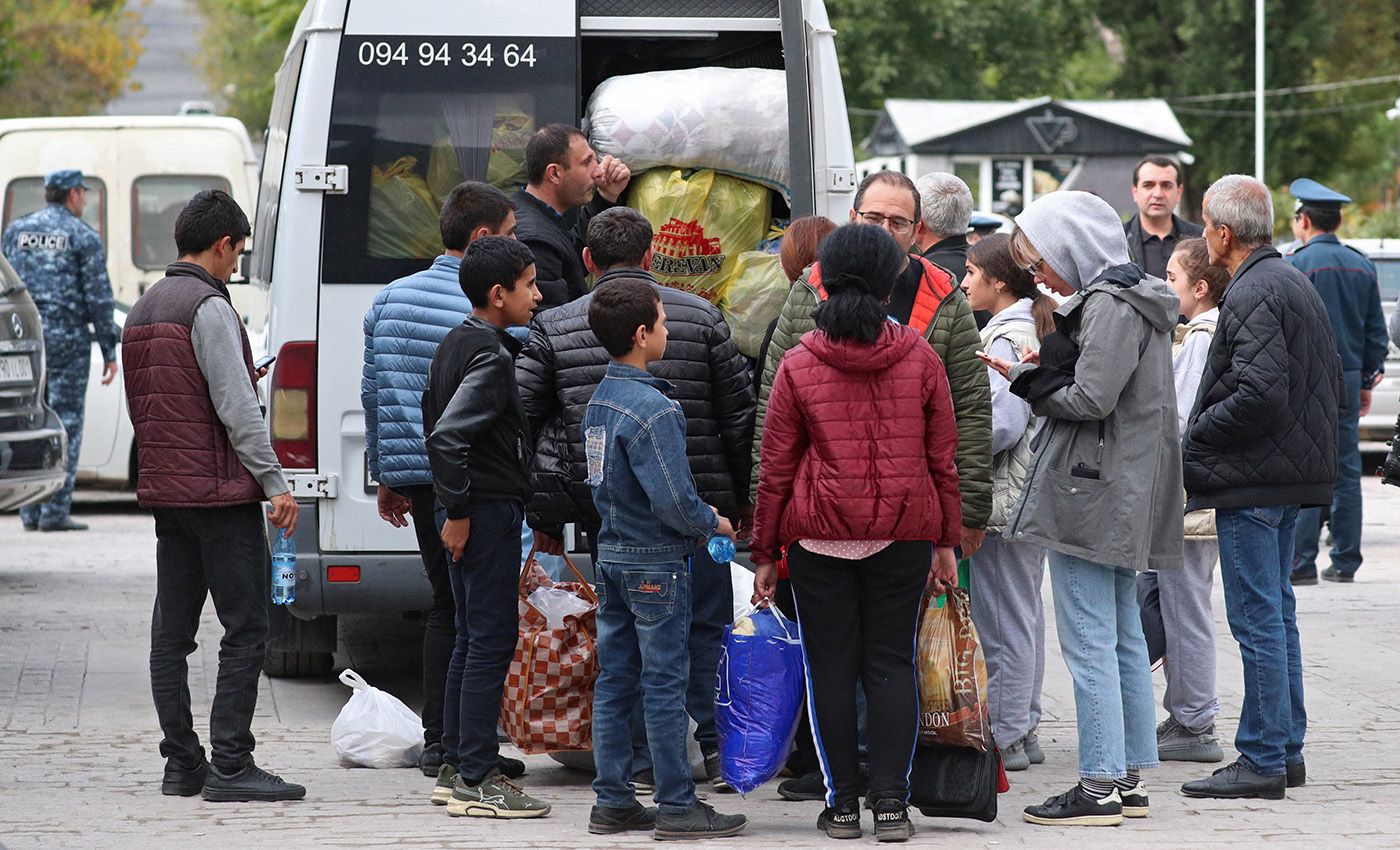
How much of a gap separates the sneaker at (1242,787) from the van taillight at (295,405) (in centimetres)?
323

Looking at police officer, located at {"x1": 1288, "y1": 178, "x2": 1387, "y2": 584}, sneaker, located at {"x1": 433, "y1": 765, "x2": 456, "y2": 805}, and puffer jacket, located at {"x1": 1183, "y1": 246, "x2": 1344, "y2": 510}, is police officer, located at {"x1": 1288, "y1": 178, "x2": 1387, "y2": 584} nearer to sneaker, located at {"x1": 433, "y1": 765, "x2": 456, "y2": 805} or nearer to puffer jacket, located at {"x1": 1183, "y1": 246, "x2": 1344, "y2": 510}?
puffer jacket, located at {"x1": 1183, "y1": 246, "x2": 1344, "y2": 510}

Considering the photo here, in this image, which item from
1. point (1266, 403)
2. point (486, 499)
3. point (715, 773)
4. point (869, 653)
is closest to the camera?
point (869, 653)

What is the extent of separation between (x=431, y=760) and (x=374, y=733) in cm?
27

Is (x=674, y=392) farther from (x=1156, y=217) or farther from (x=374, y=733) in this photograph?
(x=1156, y=217)

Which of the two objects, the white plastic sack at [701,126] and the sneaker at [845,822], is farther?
the white plastic sack at [701,126]

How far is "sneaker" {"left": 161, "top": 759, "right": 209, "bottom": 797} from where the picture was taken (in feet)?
20.0

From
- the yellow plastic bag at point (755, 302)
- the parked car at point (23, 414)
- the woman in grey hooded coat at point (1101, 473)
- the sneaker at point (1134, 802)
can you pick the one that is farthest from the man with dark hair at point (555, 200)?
the parked car at point (23, 414)

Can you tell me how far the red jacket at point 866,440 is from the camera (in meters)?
5.29

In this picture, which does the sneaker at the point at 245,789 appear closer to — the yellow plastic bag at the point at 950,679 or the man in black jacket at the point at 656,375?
the man in black jacket at the point at 656,375

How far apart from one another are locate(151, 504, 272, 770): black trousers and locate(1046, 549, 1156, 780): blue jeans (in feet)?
8.16

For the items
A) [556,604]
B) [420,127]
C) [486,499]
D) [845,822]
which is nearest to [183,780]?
[556,604]

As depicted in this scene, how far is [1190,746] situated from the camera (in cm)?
665

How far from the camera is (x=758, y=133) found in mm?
6926

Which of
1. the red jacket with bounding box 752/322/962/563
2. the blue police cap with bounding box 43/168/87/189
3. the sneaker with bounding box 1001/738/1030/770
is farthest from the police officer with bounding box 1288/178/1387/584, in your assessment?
the blue police cap with bounding box 43/168/87/189
